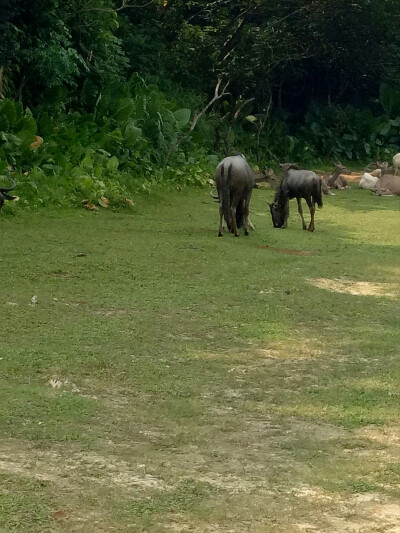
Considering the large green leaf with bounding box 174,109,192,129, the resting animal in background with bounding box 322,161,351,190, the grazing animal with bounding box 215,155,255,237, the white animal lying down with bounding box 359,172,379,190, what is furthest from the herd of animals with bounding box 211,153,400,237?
the white animal lying down with bounding box 359,172,379,190

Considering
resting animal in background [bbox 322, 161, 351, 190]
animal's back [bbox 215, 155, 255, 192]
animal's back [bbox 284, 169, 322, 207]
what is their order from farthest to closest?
1. resting animal in background [bbox 322, 161, 351, 190]
2. animal's back [bbox 284, 169, 322, 207]
3. animal's back [bbox 215, 155, 255, 192]

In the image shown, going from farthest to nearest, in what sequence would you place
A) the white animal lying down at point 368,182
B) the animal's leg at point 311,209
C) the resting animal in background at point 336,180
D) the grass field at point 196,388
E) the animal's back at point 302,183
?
the white animal lying down at point 368,182
the resting animal in background at point 336,180
the animal's leg at point 311,209
the animal's back at point 302,183
the grass field at point 196,388

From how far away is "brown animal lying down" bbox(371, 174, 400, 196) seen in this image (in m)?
21.3

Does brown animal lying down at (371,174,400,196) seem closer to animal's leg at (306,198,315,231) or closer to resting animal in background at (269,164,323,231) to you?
animal's leg at (306,198,315,231)

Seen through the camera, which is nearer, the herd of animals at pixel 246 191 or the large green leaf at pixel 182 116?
the herd of animals at pixel 246 191

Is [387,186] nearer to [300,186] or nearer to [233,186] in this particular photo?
[300,186]

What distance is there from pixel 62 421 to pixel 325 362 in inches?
88.8

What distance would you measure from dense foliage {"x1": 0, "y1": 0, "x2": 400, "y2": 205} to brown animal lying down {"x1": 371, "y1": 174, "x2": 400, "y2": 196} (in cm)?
370

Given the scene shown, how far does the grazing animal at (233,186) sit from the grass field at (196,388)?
3.34 ft

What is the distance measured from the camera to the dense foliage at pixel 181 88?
17047mm

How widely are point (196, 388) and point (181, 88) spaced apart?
19.9 meters

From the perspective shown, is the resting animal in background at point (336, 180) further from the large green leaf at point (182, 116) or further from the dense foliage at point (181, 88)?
the large green leaf at point (182, 116)

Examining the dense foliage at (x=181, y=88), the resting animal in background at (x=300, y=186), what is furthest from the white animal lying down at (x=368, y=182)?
the resting animal in background at (x=300, y=186)

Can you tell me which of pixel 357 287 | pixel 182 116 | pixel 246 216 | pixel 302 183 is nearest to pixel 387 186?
pixel 182 116
